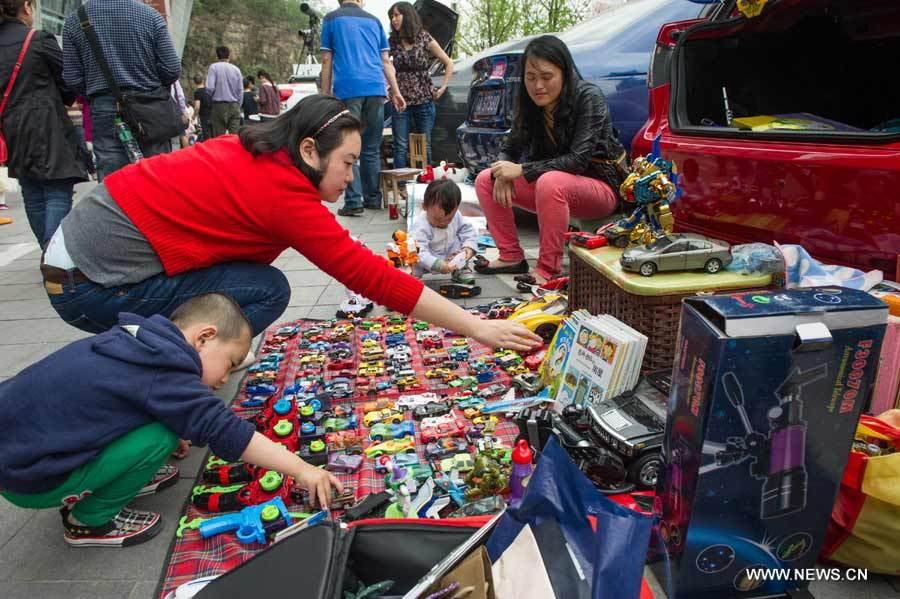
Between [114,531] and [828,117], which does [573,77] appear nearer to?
[828,117]

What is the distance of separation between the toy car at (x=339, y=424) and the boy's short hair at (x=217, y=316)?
57 cm

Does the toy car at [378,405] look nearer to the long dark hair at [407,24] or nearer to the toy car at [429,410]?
the toy car at [429,410]

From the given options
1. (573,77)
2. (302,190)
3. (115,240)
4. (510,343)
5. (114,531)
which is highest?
(573,77)

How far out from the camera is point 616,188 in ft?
12.0

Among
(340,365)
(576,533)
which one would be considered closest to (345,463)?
(340,365)

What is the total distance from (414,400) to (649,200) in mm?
1195

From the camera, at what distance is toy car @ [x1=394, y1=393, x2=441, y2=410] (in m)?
2.39

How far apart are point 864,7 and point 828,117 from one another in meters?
0.52

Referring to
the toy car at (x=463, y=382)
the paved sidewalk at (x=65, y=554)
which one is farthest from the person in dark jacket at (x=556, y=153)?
the paved sidewalk at (x=65, y=554)

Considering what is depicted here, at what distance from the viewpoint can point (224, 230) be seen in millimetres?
2141

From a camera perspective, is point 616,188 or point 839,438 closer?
point 839,438

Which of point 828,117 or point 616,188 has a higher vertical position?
point 828,117

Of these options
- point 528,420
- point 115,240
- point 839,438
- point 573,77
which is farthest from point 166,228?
point 573,77

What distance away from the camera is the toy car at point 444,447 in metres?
2.07
